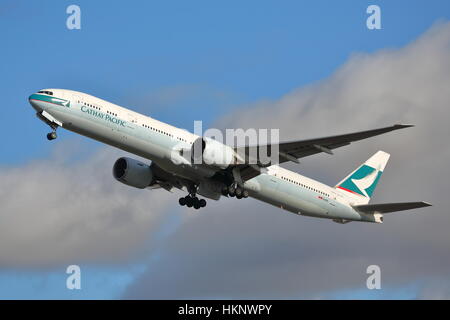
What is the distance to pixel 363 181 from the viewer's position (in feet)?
189

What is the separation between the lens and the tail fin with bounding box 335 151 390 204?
183 ft

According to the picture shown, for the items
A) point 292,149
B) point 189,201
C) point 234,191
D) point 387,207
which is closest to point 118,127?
point 234,191

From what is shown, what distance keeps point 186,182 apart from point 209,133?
5735mm

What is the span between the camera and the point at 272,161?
48312 millimetres

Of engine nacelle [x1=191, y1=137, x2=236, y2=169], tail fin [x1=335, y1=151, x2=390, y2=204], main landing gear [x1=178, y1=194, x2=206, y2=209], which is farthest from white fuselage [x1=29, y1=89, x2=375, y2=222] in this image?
tail fin [x1=335, y1=151, x2=390, y2=204]

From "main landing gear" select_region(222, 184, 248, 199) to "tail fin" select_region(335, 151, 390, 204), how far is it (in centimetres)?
898

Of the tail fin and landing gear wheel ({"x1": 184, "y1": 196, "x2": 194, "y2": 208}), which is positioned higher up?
the tail fin

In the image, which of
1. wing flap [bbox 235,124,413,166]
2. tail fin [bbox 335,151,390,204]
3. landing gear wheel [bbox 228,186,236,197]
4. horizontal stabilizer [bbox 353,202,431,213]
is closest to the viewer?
wing flap [bbox 235,124,413,166]

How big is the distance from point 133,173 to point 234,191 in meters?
7.19

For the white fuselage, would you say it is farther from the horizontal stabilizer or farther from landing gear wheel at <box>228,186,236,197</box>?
the horizontal stabilizer

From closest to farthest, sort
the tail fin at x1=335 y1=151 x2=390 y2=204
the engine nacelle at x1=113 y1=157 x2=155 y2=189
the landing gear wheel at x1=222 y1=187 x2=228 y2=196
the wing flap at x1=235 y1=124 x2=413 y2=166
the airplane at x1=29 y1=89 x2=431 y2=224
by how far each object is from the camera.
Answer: the wing flap at x1=235 y1=124 x2=413 y2=166 → the airplane at x1=29 y1=89 x2=431 y2=224 → the landing gear wheel at x1=222 y1=187 x2=228 y2=196 → the engine nacelle at x1=113 y1=157 x2=155 y2=189 → the tail fin at x1=335 y1=151 x2=390 y2=204
